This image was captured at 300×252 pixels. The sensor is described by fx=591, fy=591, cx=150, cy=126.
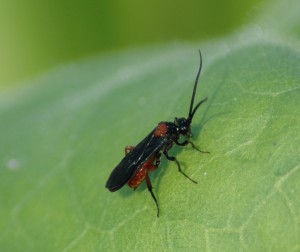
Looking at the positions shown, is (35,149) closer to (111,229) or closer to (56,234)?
(56,234)

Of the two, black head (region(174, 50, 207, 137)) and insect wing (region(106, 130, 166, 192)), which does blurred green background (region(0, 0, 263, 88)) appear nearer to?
black head (region(174, 50, 207, 137))

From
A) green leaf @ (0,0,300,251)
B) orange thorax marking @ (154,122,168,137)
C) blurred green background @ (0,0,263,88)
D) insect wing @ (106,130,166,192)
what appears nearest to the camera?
green leaf @ (0,0,300,251)

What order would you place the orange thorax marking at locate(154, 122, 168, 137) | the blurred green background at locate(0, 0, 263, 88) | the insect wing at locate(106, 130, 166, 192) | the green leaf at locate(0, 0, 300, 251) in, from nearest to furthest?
the green leaf at locate(0, 0, 300, 251)
the insect wing at locate(106, 130, 166, 192)
the orange thorax marking at locate(154, 122, 168, 137)
the blurred green background at locate(0, 0, 263, 88)

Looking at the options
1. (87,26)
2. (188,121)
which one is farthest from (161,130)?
(87,26)

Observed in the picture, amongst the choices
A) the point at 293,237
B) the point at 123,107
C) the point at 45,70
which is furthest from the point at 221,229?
the point at 45,70

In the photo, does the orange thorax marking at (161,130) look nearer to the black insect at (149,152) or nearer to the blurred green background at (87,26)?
the black insect at (149,152)

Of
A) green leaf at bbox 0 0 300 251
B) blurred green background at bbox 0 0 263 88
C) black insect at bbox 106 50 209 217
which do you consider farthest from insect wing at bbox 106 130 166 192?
blurred green background at bbox 0 0 263 88

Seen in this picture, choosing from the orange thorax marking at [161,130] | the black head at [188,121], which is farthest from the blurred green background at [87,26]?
the orange thorax marking at [161,130]
